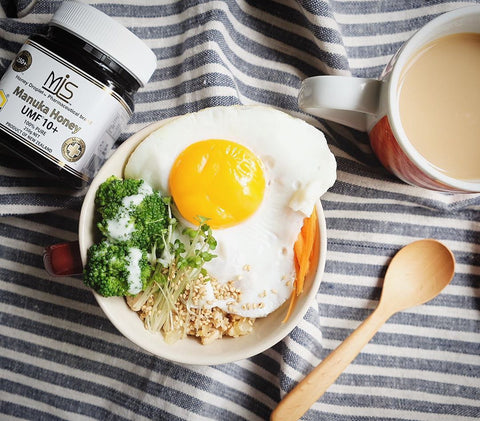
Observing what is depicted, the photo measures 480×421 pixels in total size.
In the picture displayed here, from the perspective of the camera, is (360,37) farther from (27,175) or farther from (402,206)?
(27,175)

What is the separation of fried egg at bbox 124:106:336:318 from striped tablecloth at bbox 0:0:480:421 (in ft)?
0.85

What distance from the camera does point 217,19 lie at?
58.7 inches

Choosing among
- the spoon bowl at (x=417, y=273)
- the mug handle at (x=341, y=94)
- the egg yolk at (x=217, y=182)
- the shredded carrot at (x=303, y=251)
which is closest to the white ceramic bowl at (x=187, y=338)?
the shredded carrot at (x=303, y=251)

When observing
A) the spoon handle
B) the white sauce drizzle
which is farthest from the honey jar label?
the spoon handle

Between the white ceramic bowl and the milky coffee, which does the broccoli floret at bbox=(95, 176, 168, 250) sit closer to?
the white ceramic bowl

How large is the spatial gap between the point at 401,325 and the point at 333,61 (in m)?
0.86

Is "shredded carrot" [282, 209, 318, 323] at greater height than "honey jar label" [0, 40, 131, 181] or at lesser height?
lesser

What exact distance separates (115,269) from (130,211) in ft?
0.48

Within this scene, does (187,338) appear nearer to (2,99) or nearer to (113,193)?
(113,193)

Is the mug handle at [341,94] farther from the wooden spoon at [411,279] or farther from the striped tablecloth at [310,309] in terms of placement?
the wooden spoon at [411,279]

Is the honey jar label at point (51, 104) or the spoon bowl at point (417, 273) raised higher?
the honey jar label at point (51, 104)

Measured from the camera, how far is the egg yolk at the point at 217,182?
48.2 inches

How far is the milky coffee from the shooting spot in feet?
4.00

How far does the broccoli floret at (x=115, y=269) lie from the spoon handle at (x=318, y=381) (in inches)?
22.5
